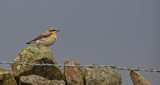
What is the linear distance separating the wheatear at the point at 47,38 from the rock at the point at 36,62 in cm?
278

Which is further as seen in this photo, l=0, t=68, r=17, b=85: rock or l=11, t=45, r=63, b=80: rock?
l=11, t=45, r=63, b=80: rock

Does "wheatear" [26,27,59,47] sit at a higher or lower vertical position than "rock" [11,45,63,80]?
higher

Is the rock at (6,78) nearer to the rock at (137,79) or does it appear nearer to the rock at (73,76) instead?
the rock at (73,76)

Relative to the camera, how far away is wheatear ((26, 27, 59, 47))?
45.0 ft

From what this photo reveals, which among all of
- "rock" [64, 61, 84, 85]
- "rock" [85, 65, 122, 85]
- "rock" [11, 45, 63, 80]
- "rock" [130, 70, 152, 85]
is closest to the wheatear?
"rock" [11, 45, 63, 80]

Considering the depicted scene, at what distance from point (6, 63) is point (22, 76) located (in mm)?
1020

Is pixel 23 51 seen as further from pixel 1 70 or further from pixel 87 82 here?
pixel 87 82

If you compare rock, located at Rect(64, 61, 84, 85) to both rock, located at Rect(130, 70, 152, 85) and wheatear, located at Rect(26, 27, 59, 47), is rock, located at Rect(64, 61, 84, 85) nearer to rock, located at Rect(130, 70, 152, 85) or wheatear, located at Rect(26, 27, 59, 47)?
rock, located at Rect(130, 70, 152, 85)

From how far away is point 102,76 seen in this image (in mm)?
10484

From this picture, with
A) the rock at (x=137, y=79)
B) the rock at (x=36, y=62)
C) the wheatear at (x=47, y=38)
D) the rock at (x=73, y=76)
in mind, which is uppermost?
the wheatear at (x=47, y=38)

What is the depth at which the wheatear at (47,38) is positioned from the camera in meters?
13.7

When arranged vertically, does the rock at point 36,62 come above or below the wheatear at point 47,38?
below

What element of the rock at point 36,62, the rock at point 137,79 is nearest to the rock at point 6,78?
the rock at point 36,62

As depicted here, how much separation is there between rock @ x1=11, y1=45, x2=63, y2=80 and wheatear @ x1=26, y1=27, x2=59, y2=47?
278 centimetres
